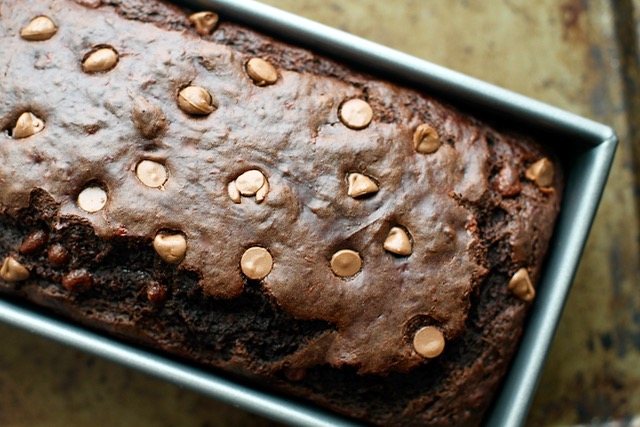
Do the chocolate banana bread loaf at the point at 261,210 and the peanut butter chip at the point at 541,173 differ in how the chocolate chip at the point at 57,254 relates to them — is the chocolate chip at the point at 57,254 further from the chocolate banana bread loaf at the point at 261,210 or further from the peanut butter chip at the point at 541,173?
the peanut butter chip at the point at 541,173

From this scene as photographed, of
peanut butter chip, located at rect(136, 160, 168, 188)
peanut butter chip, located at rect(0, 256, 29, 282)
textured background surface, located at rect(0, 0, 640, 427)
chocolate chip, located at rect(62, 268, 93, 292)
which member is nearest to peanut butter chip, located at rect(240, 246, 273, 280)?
peanut butter chip, located at rect(136, 160, 168, 188)

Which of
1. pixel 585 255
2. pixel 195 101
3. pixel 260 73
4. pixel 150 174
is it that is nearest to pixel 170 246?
pixel 150 174

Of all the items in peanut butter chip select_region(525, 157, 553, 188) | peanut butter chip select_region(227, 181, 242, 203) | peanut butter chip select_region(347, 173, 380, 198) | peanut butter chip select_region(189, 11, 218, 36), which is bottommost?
peanut butter chip select_region(227, 181, 242, 203)

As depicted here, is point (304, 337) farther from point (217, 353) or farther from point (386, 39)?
point (386, 39)

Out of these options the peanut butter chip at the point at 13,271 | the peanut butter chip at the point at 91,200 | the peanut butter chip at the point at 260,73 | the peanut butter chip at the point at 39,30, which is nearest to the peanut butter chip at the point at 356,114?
the peanut butter chip at the point at 260,73

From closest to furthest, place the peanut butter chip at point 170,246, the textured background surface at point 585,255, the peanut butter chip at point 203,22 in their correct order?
the peanut butter chip at point 170,246 < the peanut butter chip at point 203,22 < the textured background surface at point 585,255

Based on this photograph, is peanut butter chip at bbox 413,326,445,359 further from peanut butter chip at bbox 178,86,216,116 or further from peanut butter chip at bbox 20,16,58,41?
peanut butter chip at bbox 20,16,58,41

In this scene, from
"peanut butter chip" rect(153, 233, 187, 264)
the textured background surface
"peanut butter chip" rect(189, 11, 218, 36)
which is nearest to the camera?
"peanut butter chip" rect(153, 233, 187, 264)

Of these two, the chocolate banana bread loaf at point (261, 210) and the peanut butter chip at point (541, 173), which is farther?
the peanut butter chip at point (541, 173)
